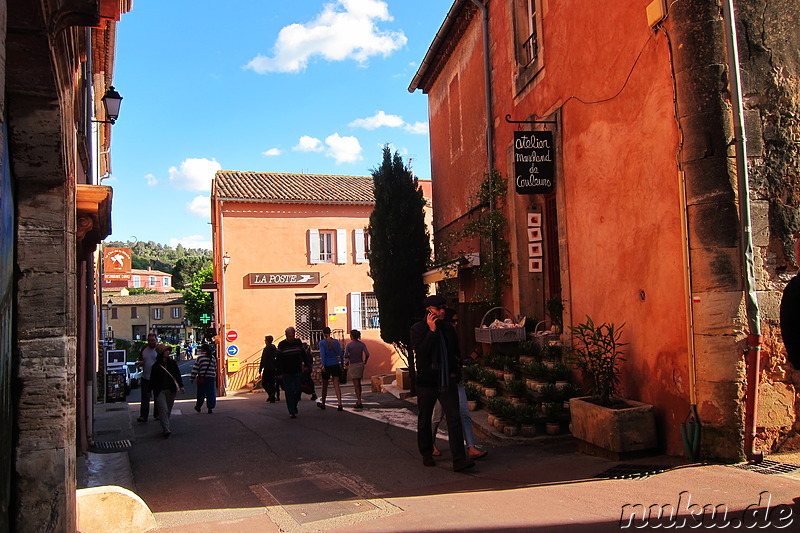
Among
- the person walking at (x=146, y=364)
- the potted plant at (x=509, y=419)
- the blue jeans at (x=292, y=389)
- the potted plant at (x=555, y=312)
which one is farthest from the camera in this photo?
the person walking at (x=146, y=364)

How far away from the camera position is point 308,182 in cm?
2927

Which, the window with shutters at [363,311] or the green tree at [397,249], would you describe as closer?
the green tree at [397,249]

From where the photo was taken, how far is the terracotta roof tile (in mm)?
26578

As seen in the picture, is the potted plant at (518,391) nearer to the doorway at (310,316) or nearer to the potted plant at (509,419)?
the potted plant at (509,419)

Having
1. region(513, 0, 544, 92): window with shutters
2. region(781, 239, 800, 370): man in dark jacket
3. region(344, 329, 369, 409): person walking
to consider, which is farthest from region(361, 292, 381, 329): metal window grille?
region(781, 239, 800, 370): man in dark jacket

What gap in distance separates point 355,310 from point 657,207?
2126 centimetres

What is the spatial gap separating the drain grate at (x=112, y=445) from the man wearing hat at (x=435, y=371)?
4.63m

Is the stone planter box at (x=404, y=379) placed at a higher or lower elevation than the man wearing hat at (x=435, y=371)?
lower

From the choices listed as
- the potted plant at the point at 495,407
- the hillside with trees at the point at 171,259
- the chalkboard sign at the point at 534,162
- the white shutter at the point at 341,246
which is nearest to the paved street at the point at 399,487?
the potted plant at the point at 495,407

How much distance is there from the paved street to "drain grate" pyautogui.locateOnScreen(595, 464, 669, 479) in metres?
0.09

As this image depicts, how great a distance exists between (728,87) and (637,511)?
3.74m

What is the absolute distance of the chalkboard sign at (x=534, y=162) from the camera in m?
8.84

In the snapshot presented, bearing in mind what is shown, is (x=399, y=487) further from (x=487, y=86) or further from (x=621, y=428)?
(x=487, y=86)

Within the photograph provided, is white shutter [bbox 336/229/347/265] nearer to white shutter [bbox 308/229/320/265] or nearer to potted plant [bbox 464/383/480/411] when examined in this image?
white shutter [bbox 308/229/320/265]
